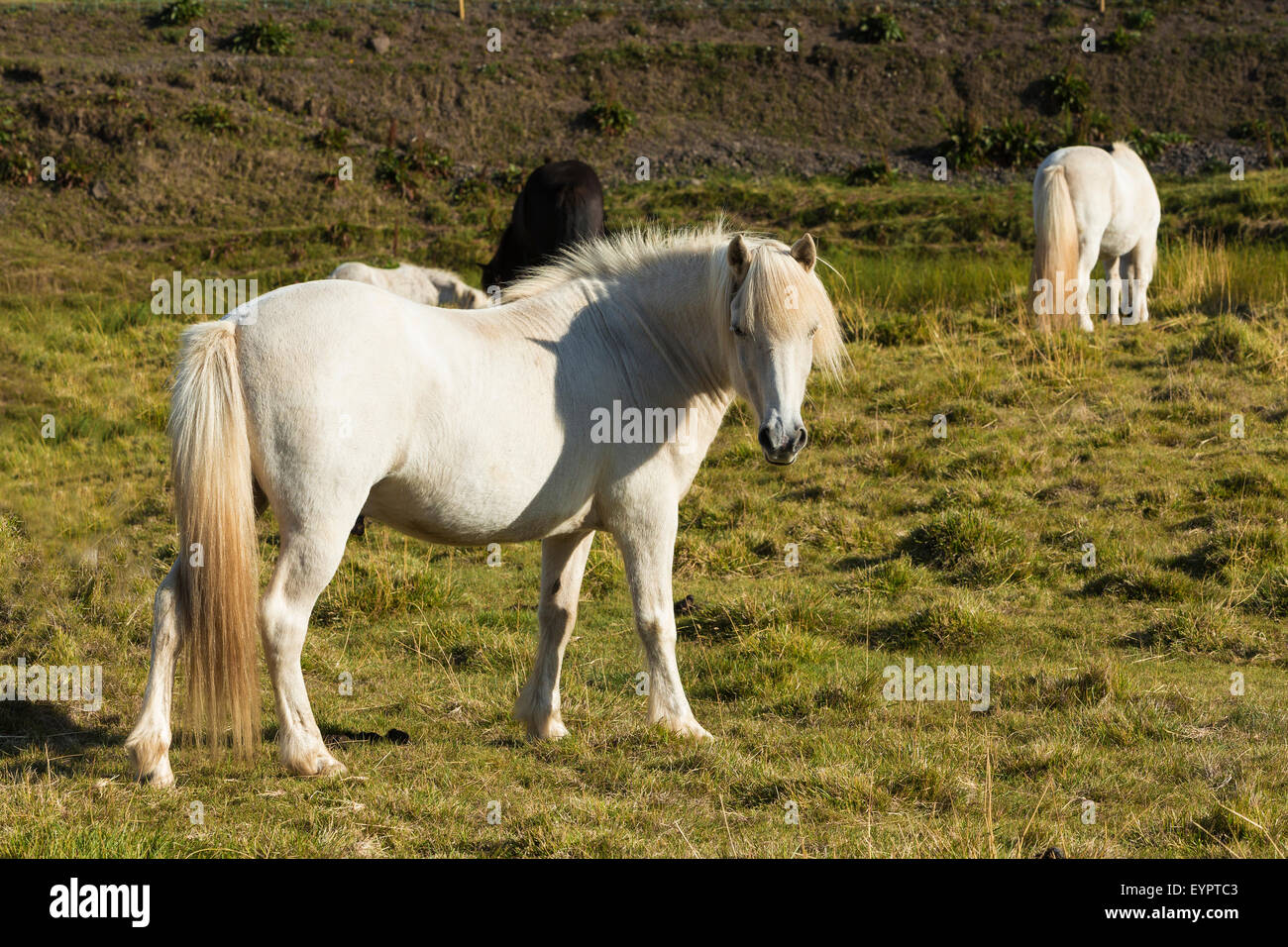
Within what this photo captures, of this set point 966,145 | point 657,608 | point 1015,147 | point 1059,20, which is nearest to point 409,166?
point 966,145

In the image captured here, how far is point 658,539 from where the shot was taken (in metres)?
5.52

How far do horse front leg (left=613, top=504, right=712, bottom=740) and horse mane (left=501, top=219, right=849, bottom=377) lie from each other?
3.18 ft

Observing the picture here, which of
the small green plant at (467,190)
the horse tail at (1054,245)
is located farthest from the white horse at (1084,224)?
the small green plant at (467,190)

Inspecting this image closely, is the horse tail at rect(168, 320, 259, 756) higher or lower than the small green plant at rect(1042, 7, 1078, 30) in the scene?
lower

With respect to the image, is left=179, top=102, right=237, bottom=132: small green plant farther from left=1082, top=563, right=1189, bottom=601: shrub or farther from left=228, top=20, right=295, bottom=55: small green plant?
left=1082, top=563, right=1189, bottom=601: shrub

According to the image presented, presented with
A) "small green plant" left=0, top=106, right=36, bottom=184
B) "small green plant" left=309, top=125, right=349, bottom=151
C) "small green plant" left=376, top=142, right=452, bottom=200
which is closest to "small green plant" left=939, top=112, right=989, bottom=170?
"small green plant" left=376, top=142, right=452, bottom=200

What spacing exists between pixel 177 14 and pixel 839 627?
101ft

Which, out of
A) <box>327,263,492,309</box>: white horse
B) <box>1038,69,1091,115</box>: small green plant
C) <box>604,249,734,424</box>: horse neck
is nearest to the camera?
<box>604,249,734,424</box>: horse neck

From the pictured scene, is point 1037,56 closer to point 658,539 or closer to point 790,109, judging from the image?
point 790,109

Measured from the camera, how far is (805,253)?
5.30 meters

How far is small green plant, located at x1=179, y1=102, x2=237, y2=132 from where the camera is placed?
27.3 meters

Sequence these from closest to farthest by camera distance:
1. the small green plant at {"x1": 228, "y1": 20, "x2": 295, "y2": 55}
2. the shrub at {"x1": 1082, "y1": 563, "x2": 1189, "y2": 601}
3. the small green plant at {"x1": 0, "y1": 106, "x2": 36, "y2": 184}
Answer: the shrub at {"x1": 1082, "y1": 563, "x2": 1189, "y2": 601} → the small green plant at {"x1": 0, "y1": 106, "x2": 36, "y2": 184} → the small green plant at {"x1": 228, "y1": 20, "x2": 295, "y2": 55}

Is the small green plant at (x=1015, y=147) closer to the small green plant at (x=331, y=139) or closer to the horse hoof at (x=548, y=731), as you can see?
the small green plant at (x=331, y=139)
